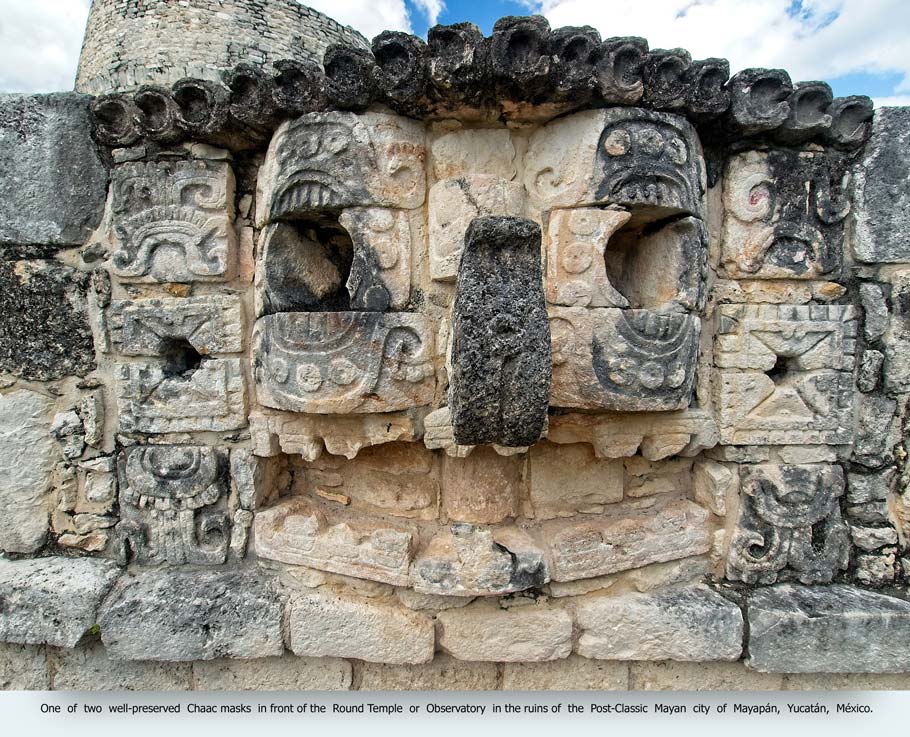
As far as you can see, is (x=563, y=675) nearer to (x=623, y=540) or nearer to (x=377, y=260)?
(x=623, y=540)

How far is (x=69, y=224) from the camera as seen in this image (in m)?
1.99

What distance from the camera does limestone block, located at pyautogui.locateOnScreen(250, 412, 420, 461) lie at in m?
1.83

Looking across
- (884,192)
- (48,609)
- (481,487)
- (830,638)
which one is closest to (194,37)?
(48,609)

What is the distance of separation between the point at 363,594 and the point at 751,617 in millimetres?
1541

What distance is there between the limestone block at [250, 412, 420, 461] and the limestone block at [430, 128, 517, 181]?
93 cm

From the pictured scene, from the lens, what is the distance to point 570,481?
2.05 meters

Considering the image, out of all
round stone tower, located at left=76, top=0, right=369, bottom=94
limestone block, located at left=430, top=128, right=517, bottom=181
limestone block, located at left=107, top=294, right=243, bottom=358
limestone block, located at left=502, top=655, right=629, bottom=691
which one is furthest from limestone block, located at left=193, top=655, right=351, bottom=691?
round stone tower, located at left=76, top=0, right=369, bottom=94

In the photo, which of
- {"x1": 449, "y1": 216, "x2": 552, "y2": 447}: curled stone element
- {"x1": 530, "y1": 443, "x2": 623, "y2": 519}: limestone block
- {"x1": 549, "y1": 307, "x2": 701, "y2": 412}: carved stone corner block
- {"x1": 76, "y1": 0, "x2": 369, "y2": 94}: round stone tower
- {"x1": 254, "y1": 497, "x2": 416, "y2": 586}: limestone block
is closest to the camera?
{"x1": 449, "y1": 216, "x2": 552, "y2": 447}: curled stone element

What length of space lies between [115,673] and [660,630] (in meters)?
2.25

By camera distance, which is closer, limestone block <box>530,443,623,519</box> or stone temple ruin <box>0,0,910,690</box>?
stone temple ruin <box>0,0,910,690</box>

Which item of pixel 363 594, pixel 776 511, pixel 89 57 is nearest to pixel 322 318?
pixel 363 594

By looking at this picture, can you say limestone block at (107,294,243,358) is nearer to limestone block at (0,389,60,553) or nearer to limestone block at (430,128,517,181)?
limestone block at (0,389,60,553)

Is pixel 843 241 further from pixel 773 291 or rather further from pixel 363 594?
pixel 363 594

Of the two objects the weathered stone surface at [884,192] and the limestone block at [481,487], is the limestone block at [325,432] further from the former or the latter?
the weathered stone surface at [884,192]
